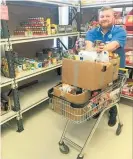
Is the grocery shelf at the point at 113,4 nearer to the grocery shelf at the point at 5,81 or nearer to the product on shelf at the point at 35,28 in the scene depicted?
the product on shelf at the point at 35,28

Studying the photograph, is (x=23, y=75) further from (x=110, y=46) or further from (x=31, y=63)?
(x=110, y=46)

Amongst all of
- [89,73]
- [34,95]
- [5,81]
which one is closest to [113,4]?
[89,73]

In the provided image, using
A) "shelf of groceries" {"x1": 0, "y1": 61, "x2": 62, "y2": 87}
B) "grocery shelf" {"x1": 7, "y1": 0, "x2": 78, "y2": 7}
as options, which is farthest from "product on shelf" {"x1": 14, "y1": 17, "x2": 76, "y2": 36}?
"shelf of groceries" {"x1": 0, "y1": 61, "x2": 62, "y2": 87}

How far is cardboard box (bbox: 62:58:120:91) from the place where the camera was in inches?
53.2

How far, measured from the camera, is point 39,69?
7.28 ft

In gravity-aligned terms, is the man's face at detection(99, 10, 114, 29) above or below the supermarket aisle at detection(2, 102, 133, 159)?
above

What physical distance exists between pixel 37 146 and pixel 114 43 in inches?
52.6

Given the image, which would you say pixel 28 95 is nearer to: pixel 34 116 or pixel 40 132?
pixel 34 116

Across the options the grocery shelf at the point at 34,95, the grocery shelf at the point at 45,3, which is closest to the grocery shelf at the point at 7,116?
the grocery shelf at the point at 34,95

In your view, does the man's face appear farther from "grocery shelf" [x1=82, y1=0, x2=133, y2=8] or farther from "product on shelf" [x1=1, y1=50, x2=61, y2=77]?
"product on shelf" [x1=1, y1=50, x2=61, y2=77]

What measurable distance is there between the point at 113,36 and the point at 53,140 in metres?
1.31

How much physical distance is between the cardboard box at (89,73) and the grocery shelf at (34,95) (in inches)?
33.4

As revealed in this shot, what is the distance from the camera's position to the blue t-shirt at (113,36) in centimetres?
175

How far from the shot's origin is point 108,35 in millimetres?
1865
